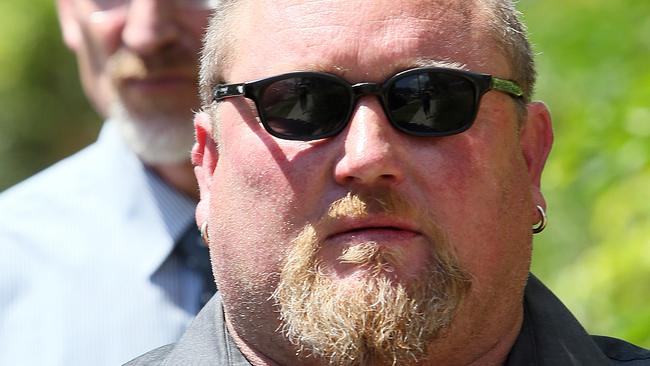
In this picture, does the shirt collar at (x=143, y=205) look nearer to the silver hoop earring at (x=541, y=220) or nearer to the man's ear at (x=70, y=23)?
the man's ear at (x=70, y=23)

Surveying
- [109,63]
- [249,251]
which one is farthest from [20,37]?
[249,251]

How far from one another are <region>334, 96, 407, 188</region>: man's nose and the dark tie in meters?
1.43

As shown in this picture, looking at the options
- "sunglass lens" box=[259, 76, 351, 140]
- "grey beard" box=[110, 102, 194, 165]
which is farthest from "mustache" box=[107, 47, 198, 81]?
"sunglass lens" box=[259, 76, 351, 140]

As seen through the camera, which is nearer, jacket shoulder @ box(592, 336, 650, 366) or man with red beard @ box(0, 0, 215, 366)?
jacket shoulder @ box(592, 336, 650, 366)

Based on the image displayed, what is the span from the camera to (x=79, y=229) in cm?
378

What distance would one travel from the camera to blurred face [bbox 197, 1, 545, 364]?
2.36 metres

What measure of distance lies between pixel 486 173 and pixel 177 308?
1.45 meters

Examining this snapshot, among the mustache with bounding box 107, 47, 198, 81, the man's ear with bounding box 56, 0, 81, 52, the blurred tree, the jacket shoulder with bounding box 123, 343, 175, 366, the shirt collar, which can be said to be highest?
the jacket shoulder with bounding box 123, 343, 175, 366

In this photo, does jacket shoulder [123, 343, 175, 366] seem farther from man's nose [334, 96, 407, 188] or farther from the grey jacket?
man's nose [334, 96, 407, 188]

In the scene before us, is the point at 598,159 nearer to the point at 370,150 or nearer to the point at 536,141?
the point at 536,141

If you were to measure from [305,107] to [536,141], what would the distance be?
1.82 feet

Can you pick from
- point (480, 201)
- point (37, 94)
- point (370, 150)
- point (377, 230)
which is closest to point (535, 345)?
point (480, 201)

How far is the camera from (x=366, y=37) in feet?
7.88

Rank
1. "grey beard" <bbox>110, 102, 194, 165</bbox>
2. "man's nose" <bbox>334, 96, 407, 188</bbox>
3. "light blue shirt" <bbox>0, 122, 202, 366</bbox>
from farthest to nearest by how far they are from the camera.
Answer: "grey beard" <bbox>110, 102, 194, 165</bbox> → "light blue shirt" <bbox>0, 122, 202, 366</bbox> → "man's nose" <bbox>334, 96, 407, 188</bbox>
